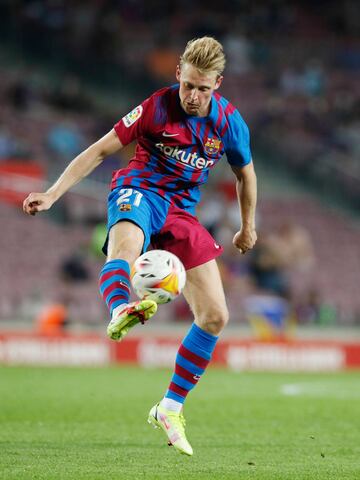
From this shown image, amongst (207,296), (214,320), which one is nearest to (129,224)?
(207,296)

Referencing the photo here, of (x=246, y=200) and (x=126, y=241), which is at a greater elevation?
(x=246, y=200)

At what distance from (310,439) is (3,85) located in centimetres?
1606

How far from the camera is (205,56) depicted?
20.1 feet

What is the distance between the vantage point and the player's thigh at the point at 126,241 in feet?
19.9

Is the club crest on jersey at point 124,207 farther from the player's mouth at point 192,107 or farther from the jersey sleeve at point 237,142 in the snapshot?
the jersey sleeve at point 237,142

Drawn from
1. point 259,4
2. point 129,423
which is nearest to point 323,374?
point 129,423

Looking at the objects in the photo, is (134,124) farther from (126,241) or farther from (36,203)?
(36,203)

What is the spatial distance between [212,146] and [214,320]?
1.08 metres

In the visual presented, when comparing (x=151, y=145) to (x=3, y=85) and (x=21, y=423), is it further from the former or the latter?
(x=3, y=85)

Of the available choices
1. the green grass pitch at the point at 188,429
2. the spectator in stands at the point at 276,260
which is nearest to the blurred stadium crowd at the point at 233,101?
the spectator in stands at the point at 276,260

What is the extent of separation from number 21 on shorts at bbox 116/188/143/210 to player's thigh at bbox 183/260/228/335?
57 cm

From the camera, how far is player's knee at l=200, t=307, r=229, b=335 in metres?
6.51

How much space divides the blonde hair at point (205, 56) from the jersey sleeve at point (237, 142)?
0.48 metres

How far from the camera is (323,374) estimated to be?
15.5m
